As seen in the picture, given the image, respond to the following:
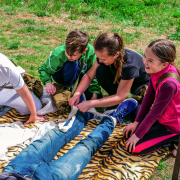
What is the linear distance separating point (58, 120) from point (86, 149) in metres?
0.69

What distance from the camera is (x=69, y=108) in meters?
3.19

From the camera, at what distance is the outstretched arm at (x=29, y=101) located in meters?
2.62

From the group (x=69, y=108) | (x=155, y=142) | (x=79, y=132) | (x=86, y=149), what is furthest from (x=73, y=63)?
(x=155, y=142)

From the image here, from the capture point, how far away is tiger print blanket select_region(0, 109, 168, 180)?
7.66ft

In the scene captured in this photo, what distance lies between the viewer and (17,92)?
105 inches

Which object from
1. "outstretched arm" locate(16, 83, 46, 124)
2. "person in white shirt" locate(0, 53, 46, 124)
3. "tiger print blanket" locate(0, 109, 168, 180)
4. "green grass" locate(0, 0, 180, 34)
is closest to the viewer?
"tiger print blanket" locate(0, 109, 168, 180)

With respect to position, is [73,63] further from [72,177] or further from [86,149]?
[72,177]

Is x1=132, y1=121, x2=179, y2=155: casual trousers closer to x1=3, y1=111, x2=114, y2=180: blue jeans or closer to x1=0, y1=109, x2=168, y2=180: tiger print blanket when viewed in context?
x1=0, y1=109, x2=168, y2=180: tiger print blanket

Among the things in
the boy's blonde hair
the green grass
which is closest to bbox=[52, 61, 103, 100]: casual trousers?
the boy's blonde hair

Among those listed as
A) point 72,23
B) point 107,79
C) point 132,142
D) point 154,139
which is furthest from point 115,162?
point 72,23

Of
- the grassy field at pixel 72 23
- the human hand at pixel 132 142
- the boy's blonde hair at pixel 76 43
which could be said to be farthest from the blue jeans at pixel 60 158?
the grassy field at pixel 72 23

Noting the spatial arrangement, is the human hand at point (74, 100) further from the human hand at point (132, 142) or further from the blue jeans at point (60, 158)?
the human hand at point (132, 142)

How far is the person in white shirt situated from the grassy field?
1.18m

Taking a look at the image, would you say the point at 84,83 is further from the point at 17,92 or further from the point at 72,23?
the point at 72,23
